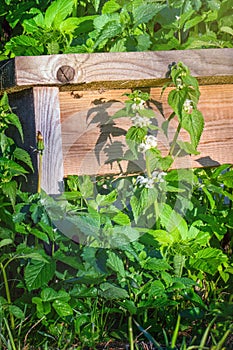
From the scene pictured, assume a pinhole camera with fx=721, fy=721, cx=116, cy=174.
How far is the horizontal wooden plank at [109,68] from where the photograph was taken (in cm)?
251

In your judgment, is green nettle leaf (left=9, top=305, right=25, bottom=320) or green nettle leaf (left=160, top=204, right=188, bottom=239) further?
green nettle leaf (left=160, top=204, right=188, bottom=239)

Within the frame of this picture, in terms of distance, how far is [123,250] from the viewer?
8.16 feet

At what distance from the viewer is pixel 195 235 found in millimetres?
2658

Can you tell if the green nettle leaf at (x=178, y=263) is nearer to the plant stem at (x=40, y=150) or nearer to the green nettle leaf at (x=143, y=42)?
the plant stem at (x=40, y=150)

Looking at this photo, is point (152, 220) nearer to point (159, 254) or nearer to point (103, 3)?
point (159, 254)

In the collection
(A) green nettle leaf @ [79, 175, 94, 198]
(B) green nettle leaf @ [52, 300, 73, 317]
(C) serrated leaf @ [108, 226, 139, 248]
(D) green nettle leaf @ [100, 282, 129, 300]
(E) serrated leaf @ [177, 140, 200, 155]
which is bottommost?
(B) green nettle leaf @ [52, 300, 73, 317]

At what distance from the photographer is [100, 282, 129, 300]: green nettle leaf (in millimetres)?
2340

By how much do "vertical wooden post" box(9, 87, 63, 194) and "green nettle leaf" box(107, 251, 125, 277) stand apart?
13.0 inches

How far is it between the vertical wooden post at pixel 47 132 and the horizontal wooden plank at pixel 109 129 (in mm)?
80

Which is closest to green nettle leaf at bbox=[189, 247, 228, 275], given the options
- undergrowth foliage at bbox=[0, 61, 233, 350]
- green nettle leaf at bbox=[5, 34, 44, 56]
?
undergrowth foliage at bbox=[0, 61, 233, 350]

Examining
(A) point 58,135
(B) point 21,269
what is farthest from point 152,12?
(B) point 21,269

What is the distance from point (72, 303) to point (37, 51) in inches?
40.2

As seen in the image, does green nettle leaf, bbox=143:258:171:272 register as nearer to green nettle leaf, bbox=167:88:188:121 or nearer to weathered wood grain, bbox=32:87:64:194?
weathered wood grain, bbox=32:87:64:194

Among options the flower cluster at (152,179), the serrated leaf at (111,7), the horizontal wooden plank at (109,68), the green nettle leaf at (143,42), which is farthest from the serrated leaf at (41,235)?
the serrated leaf at (111,7)
